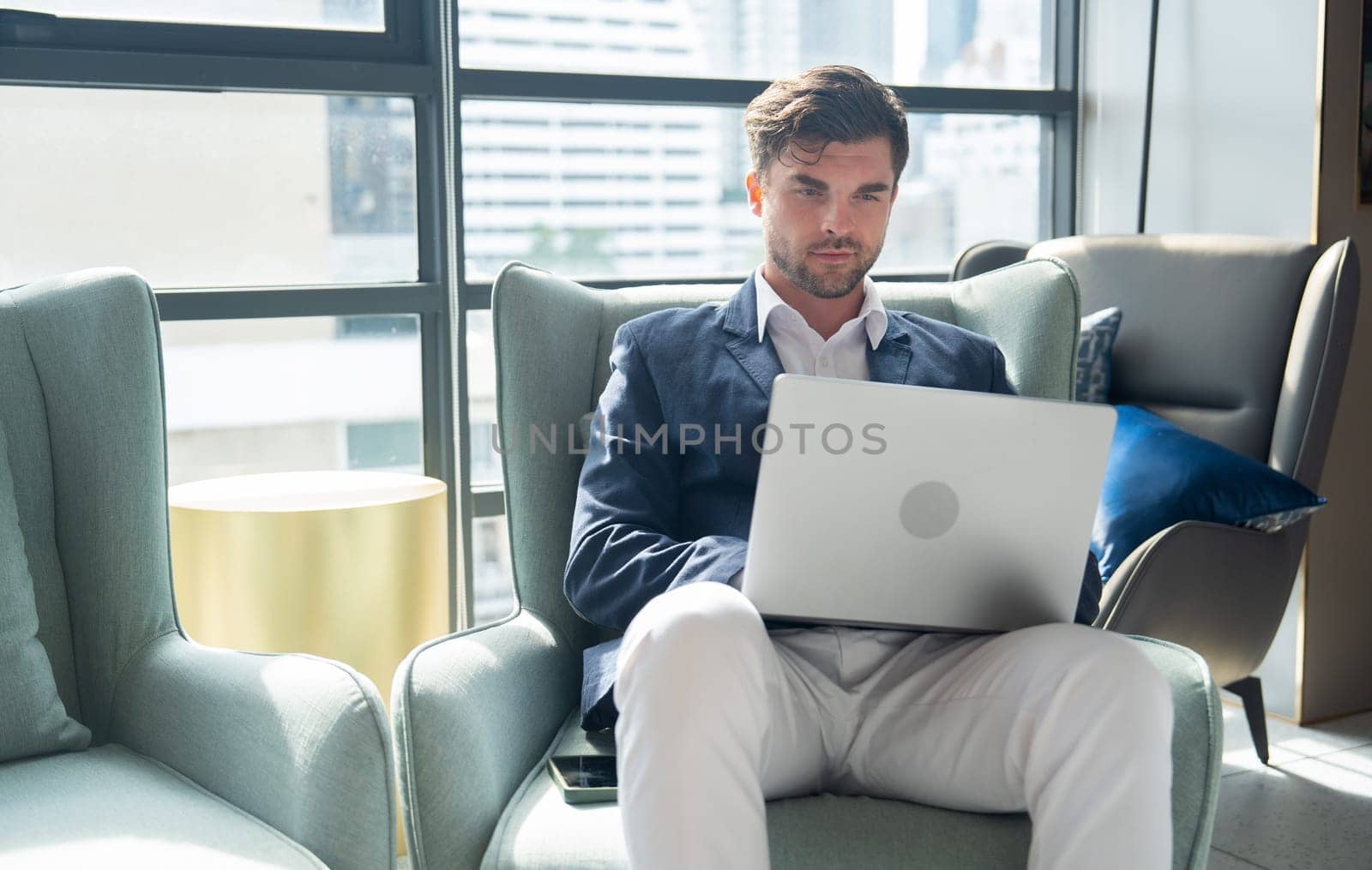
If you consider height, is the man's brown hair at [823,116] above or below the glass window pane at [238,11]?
below

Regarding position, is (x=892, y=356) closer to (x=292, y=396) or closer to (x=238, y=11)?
(x=292, y=396)

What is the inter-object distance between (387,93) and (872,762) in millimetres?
1620

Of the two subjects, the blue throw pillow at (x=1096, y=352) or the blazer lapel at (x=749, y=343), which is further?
the blue throw pillow at (x=1096, y=352)

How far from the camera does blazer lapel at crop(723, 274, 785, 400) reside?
174cm

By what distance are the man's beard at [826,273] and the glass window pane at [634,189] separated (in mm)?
943

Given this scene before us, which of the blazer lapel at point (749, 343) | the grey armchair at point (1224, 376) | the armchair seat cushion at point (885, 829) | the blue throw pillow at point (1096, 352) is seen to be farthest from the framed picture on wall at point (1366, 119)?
the armchair seat cushion at point (885, 829)

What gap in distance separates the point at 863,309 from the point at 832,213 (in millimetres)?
144

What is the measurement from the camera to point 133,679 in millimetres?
1614


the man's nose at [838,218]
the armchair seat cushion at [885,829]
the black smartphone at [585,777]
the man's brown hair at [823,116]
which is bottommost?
the armchair seat cushion at [885,829]

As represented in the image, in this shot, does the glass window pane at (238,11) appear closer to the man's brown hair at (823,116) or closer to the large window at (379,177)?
the large window at (379,177)

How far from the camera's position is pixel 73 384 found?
5.46 ft

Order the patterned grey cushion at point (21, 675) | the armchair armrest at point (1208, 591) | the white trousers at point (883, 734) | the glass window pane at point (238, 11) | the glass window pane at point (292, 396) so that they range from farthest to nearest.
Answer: the glass window pane at point (292, 396)
the glass window pane at point (238, 11)
the armchair armrest at point (1208, 591)
the patterned grey cushion at point (21, 675)
the white trousers at point (883, 734)

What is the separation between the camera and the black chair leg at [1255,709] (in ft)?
8.22

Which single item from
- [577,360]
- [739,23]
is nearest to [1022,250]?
[739,23]
